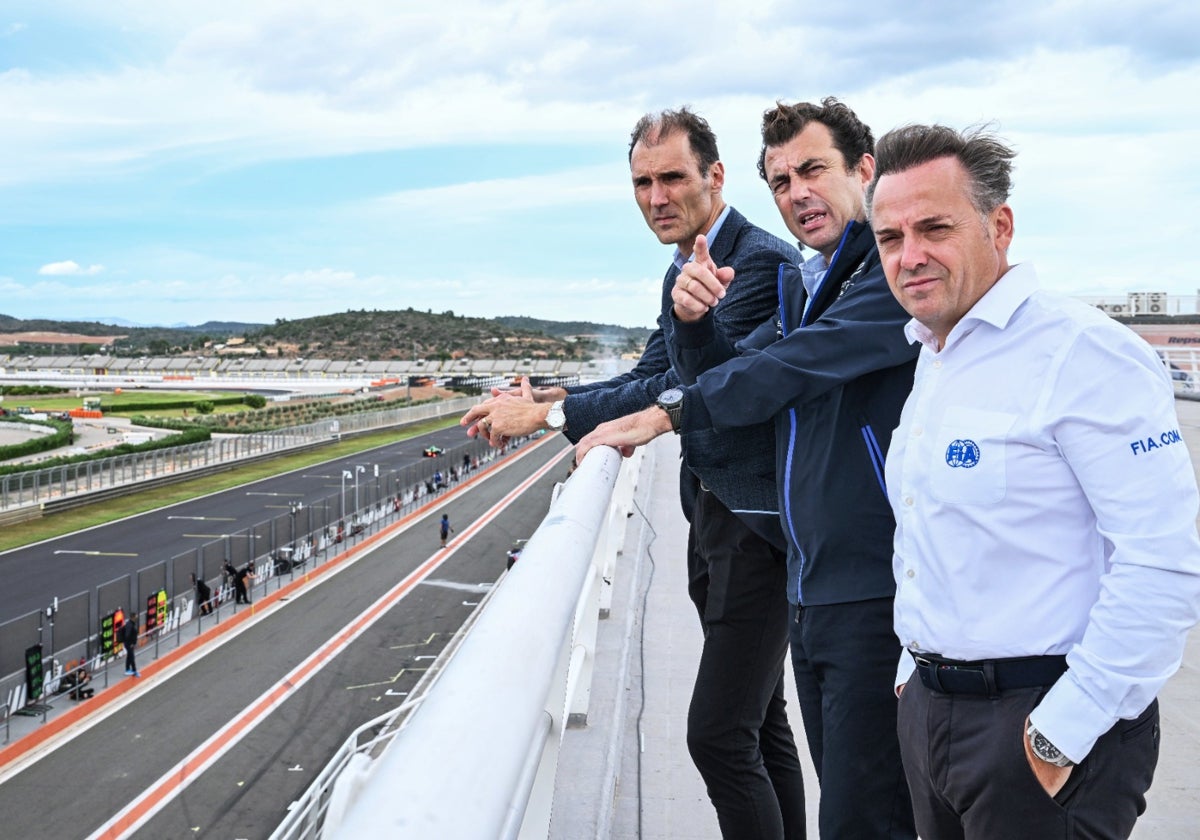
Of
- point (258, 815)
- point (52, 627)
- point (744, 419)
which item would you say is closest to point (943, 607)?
point (744, 419)

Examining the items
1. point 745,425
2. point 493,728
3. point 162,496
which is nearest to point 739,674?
point 745,425

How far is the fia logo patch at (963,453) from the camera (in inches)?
65.0

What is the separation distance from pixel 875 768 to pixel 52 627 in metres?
18.5

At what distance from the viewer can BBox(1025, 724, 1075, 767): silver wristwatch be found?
1.52 metres

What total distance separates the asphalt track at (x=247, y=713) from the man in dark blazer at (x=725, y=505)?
12.0 metres

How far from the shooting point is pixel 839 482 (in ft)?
7.00

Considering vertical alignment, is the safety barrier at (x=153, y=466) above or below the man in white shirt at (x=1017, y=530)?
below

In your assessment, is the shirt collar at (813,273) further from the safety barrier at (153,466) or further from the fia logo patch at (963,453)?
the safety barrier at (153,466)

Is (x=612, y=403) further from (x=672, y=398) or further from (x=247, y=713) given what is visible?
(x=247, y=713)

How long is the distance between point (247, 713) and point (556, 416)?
16209mm

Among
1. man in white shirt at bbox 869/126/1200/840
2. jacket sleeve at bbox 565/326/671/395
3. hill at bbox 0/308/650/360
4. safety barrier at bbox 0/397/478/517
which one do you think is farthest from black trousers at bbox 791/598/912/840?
hill at bbox 0/308/650/360

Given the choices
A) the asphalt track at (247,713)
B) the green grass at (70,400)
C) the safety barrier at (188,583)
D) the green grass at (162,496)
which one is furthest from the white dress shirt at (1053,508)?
the green grass at (70,400)

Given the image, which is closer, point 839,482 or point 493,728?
point 493,728

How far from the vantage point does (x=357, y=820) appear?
0.82 metres
